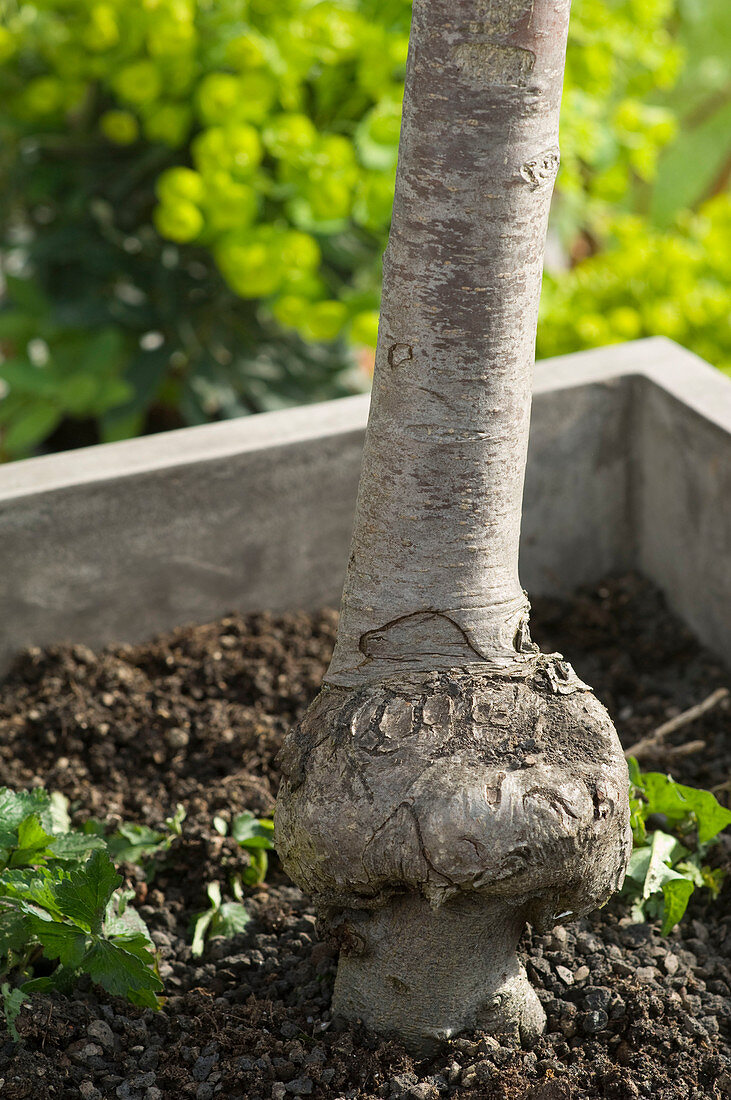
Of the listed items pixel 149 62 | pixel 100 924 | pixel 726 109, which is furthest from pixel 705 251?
pixel 100 924

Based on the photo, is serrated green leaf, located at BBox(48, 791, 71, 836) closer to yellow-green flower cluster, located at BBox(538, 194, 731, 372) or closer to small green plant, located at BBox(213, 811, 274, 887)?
small green plant, located at BBox(213, 811, 274, 887)

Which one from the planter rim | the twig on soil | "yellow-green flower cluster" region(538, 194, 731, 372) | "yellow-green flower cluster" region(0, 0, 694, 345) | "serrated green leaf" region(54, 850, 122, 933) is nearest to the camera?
"serrated green leaf" region(54, 850, 122, 933)

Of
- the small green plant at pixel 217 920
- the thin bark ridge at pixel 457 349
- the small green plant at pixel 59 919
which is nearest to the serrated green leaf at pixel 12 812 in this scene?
the small green plant at pixel 59 919

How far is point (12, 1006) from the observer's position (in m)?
0.95

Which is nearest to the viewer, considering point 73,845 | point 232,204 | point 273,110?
point 73,845

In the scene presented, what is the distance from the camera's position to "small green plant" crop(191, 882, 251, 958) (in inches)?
43.3

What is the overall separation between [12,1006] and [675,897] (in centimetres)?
63

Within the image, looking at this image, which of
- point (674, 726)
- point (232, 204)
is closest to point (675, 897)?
point (674, 726)

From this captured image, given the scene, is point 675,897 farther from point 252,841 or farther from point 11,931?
point 11,931

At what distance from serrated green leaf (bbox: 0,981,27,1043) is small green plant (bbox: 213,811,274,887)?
278mm

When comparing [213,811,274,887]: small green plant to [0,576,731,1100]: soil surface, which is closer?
[0,576,731,1100]: soil surface

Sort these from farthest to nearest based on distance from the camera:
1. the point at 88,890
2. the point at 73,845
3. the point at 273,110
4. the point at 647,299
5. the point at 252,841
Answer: the point at 647,299 → the point at 273,110 → the point at 252,841 → the point at 73,845 → the point at 88,890

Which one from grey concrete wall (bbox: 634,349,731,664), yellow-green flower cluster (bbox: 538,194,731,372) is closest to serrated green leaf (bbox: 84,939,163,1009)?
grey concrete wall (bbox: 634,349,731,664)

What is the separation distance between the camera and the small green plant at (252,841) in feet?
3.80
